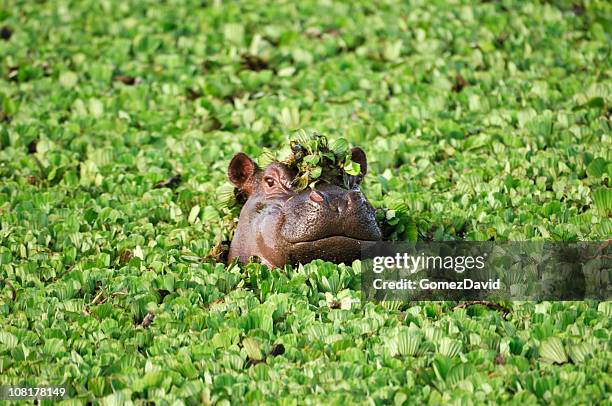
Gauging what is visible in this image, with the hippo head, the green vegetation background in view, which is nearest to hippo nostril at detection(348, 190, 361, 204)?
the hippo head

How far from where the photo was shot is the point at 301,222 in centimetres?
704

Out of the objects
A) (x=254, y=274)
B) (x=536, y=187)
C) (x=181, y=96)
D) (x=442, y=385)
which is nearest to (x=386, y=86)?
(x=181, y=96)

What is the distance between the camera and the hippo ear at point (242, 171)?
7867mm

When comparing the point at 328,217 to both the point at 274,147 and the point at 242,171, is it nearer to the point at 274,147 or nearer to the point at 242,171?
the point at 242,171

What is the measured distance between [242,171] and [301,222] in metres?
1.05

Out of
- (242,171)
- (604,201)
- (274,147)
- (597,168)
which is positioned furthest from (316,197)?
(274,147)

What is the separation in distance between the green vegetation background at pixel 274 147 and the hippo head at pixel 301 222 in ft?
0.46

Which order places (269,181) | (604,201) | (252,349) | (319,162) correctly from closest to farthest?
(252,349), (319,162), (269,181), (604,201)

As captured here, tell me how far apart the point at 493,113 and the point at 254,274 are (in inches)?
156

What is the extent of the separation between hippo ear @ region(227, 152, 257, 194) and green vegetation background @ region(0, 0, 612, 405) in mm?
417

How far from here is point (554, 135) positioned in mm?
9812

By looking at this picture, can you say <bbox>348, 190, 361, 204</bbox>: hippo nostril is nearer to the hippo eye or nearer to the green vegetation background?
the green vegetation background

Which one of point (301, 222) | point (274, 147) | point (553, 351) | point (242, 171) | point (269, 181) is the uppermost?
point (274, 147)

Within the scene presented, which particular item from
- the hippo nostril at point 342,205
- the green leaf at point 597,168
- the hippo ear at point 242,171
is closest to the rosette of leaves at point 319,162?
the hippo nostril at point 342,205
